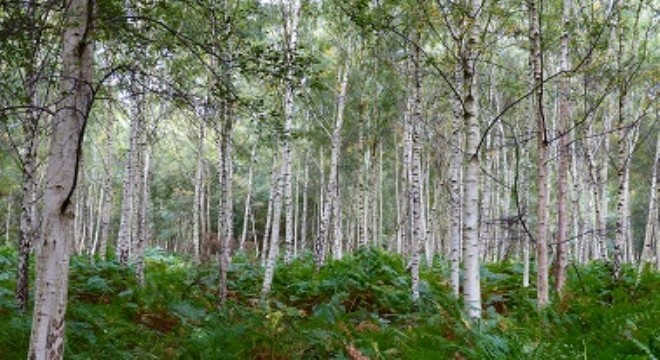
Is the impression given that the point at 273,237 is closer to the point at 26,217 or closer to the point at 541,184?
the point at 26,217

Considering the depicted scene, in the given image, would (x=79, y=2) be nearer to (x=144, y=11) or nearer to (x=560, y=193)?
(x=144, y=11)

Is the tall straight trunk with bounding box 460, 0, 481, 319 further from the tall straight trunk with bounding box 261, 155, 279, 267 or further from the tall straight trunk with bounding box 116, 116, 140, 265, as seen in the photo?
the tall straight trunk with bounding box 261, 155, 279, 267

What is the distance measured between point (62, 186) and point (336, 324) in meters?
3.61

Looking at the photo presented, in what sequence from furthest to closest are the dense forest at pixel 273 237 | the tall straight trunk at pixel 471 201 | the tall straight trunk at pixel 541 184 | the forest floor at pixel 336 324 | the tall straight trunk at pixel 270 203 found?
the tall straight trunk at pixel 270 203 < the tall straight trunk at pixel 541 184 < the tall straight trunk at pixel 471 201 < the forest floor at pixel 336 324 < the dense forest at pixel 273 237

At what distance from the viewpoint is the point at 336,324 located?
6.30 meters

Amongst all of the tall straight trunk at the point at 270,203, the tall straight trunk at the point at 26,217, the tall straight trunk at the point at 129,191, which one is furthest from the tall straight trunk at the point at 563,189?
the tall straight trunk at the point at 129,191

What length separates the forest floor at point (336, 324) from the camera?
15.7 feet

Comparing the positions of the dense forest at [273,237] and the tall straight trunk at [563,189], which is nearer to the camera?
the dense forest at [273,237]

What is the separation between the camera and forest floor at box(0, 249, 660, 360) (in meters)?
4.79

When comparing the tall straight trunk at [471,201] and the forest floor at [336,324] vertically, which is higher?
the tall straight trunk at [471,201]

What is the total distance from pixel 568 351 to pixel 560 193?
165 inches

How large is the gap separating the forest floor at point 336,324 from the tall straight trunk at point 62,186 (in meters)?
1.52

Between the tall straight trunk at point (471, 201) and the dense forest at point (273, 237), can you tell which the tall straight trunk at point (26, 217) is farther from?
the tall straight trunk at point (471, 201)

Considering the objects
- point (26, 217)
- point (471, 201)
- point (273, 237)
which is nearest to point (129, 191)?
point (273, 237)
